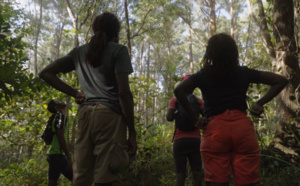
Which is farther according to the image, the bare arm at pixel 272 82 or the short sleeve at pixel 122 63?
the bare arm at pixel 272 82

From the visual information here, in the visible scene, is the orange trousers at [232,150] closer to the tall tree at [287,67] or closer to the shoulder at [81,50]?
the shoulder at [81,50]

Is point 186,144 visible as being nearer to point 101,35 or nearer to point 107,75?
point 107,75

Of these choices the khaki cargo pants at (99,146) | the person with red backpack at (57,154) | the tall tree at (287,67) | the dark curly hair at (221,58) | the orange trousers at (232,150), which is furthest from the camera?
the tall tree at (287,67)

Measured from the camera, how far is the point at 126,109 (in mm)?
1805

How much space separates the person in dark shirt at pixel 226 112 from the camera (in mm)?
1831

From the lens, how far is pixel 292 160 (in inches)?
159

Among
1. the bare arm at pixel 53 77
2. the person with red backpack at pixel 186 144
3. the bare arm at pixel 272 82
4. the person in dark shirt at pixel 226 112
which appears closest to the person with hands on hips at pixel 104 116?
the bare arm at pixel 53 77

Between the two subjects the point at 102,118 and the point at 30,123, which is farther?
the point at 30,123

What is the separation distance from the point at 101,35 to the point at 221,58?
0.91m

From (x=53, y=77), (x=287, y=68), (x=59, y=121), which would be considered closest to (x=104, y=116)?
(x=53, y=77)

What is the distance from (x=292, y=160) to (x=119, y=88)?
343 centimetres

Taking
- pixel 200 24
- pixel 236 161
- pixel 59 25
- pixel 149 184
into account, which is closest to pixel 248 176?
pixel 236 161

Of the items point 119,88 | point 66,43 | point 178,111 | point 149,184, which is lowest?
point 149,184

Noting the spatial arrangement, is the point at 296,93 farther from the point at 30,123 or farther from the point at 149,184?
the point at 30,123
